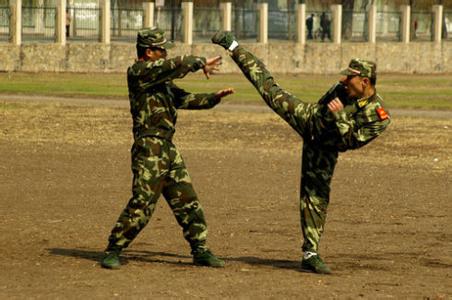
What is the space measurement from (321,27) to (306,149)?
52.4 meters

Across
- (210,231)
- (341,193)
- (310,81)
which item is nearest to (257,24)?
(310,81)

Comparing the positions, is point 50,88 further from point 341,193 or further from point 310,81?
point 341,193

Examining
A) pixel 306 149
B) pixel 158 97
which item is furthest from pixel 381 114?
pixel 158 97

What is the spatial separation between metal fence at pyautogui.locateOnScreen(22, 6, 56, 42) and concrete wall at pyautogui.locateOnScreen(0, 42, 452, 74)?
2455 millimetres

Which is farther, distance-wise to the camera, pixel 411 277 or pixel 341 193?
pixel 341 193

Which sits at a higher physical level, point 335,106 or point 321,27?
point 335,106

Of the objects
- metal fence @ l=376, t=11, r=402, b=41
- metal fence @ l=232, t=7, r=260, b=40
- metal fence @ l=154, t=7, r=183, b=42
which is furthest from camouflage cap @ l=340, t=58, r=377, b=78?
metal fence @ l=376, t=11, r=402, b=41

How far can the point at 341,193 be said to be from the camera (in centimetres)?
1778

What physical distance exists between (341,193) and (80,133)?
29.6 feet

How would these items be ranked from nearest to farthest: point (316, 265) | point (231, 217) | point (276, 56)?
point (316, 265) → point (231, 217) → point (276, 56)

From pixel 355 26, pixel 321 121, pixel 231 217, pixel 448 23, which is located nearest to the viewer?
pixel 321 121

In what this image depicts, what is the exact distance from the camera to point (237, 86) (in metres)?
45.0

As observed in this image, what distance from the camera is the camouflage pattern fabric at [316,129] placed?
11242 millimetres

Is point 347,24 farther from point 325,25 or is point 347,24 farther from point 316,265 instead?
point 316,265
